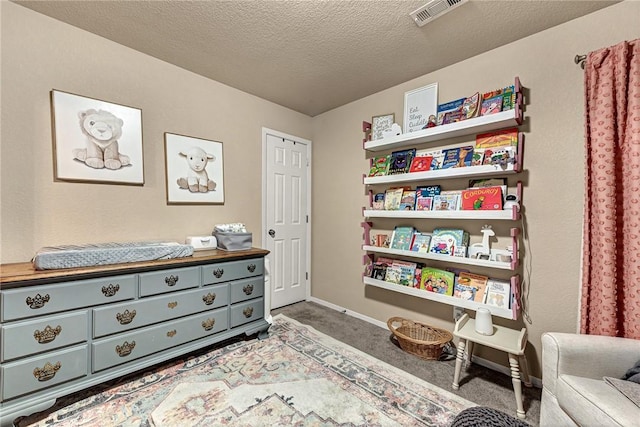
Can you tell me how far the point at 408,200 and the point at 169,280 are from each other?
217 cm

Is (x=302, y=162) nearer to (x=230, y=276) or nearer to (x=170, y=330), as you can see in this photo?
(x=230, y=276)

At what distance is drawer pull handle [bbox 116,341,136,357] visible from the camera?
176 cm

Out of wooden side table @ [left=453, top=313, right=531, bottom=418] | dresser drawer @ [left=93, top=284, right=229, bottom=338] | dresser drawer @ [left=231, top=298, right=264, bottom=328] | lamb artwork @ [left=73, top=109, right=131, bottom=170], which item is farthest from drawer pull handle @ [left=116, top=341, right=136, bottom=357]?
wooden side table @ [left=453, top=313, right=531, bottom=418]

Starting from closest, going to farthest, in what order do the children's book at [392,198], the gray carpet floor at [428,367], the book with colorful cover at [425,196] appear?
the gray carpet floor at [428,367]
the book with colorful cover at [425,196]
the children's book at [392,198]

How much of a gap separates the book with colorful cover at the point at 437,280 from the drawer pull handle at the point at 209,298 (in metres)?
1.83

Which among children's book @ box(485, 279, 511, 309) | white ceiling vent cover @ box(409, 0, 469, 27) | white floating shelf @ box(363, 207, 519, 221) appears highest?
white ceiling vent cover @ box(409, 0, 469, 27)

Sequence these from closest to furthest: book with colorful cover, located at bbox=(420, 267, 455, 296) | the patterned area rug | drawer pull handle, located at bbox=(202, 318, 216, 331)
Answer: the patterned area rug < drawer pull handle, located at bbox=(202, 318, 216, 331) < book with colorful cover, located at bbox=(420, 267, 455, 296)

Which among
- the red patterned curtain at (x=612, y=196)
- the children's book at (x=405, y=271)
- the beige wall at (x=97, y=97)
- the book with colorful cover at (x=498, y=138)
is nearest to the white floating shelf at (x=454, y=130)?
the book with colorful cover at (x=498, y=138)

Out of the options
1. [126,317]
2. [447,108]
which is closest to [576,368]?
[447,108]

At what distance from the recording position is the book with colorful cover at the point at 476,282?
81.7 inches

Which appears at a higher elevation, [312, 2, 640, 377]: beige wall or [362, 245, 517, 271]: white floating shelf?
[312, 2, 640, 377]: beige wall

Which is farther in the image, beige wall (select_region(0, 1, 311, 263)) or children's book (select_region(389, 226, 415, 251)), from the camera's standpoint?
children's book (select_region(389, 226, 415, 251))

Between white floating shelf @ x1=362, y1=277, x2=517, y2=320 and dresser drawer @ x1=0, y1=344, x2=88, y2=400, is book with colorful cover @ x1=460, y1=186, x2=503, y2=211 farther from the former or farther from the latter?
dresser drawer @ x1=0, y1=344, x2=88, y2=400

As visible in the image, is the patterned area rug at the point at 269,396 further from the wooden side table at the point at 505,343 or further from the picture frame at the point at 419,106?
the picture frame at the point at 419,106
